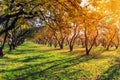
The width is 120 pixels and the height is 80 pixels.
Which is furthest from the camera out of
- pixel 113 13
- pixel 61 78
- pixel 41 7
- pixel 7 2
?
pixel 113 13

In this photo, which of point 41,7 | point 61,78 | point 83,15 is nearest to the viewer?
point 83,15

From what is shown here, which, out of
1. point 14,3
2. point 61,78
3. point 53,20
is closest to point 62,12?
point 53,20

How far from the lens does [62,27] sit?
18.6 m

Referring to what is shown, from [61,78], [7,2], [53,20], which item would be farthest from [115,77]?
[7,2]

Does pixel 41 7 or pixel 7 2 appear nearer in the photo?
pixel 7 2

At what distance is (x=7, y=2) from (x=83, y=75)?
13.6m

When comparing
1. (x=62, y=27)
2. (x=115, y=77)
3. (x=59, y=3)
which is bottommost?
(x=115, y=77)

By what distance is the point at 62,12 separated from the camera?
1755 cm

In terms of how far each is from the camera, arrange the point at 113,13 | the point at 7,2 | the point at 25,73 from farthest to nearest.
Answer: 1. the point at 113,13
2. the point at 25,73
3. the point at 7,2

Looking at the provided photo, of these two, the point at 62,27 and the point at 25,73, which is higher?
the point at 62,27

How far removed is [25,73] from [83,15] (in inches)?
448

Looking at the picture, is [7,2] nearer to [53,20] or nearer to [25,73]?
[53,20]

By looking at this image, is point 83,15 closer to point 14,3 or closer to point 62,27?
point 62,27

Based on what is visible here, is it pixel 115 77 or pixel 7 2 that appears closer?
pixel 7 2
